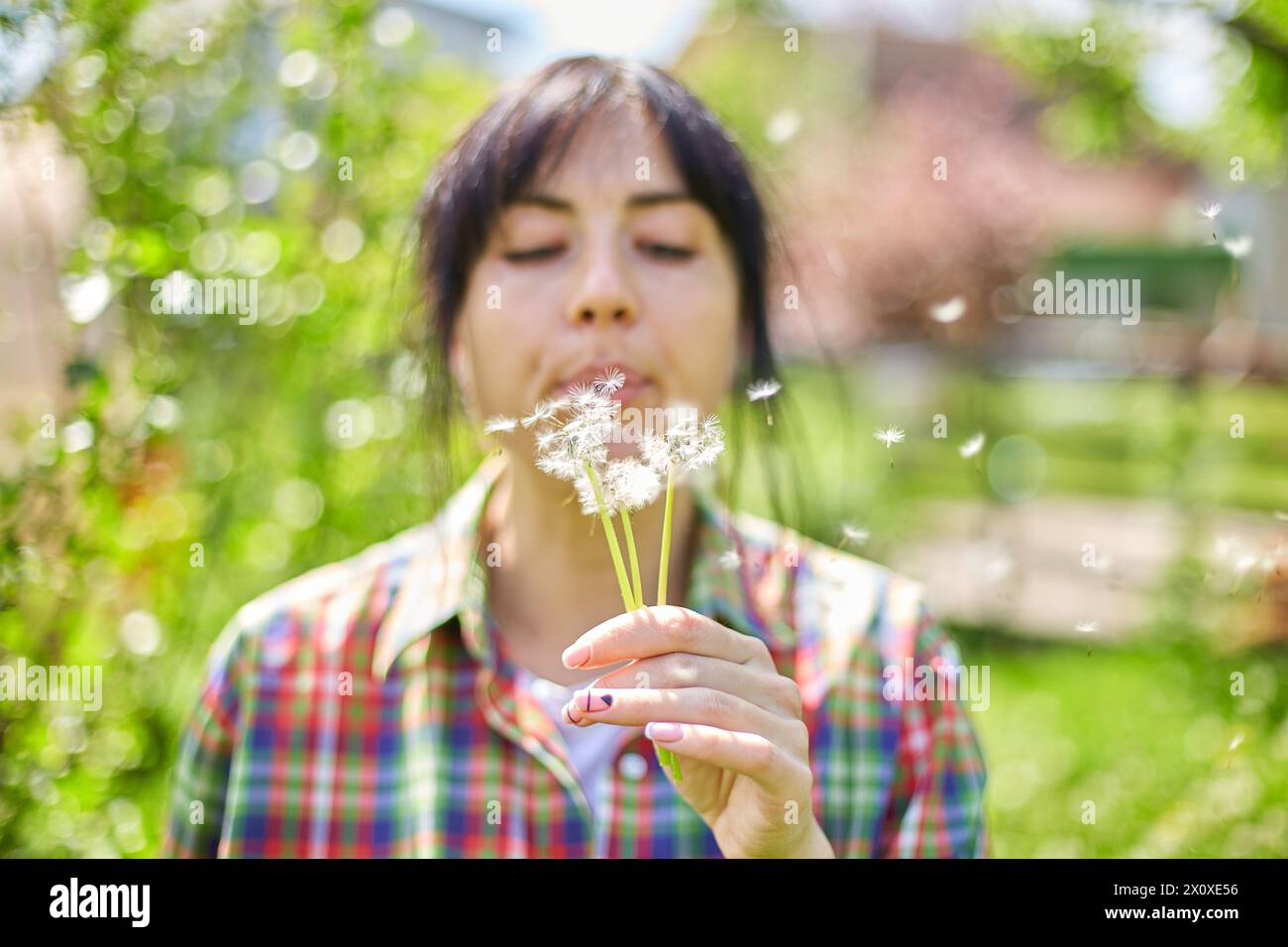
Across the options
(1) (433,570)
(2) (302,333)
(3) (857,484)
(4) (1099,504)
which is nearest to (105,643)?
(2) (302,333)

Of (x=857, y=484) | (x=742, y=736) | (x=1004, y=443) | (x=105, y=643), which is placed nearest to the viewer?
(x=742, y=736)

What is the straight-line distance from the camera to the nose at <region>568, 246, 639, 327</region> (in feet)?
3.58

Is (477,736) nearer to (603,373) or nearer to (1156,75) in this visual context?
(603,373)

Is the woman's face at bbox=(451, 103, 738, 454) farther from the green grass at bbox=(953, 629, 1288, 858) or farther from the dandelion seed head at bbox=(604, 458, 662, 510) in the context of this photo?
the green grass at bbox=(953, 629, 1288, 858)

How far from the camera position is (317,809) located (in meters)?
1.24

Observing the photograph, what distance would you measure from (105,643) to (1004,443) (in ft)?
13.3

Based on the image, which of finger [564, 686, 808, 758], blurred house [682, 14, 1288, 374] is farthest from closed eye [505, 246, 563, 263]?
blurred house [682, 14, 1288, 374]

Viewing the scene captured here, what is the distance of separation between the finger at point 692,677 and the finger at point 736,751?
1.3 inches

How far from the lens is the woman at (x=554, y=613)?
1134 millimetres

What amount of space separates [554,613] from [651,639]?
1.34ft

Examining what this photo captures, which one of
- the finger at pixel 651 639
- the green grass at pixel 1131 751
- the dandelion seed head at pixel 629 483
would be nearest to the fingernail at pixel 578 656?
the finger at pixel 651 639

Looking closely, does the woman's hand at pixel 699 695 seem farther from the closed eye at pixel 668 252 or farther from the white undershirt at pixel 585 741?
the closed eye at pixel 668 252
